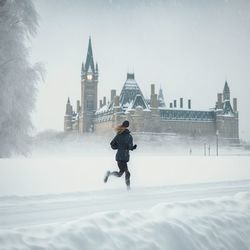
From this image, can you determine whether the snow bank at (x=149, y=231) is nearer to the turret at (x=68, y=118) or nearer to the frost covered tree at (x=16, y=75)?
the frost covered tree at (x=16, y=75)

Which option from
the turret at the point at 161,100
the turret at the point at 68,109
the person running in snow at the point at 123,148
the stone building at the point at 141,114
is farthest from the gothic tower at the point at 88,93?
the person running in snow at the point at 123,148

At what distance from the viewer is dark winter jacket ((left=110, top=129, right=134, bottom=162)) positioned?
25.7 feet

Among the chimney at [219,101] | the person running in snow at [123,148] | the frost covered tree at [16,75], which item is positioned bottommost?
the person running in snow at [123,148]

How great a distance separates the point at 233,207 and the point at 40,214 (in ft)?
9.20

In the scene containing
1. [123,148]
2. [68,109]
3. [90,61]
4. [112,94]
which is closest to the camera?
[123,148]

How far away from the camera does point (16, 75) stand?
1575cm

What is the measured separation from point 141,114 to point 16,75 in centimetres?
5968

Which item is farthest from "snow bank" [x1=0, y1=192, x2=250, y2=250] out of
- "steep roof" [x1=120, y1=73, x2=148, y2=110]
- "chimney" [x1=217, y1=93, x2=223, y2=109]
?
"chimney" [x1=217, y1=93, x2=223, y2=109]

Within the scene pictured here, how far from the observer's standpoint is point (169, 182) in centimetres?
923

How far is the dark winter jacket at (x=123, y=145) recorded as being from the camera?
7840 millimetres

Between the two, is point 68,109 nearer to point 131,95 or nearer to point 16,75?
point 131,95

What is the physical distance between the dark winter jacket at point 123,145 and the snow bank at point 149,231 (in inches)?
112

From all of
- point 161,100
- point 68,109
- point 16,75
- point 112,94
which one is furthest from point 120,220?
point 161,100

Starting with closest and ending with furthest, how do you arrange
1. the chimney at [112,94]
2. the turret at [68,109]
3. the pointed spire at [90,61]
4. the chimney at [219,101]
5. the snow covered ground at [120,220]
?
the snow covered ground at [120,220], the chimney at [112,94], the chimney at [219,101], the pointed spire at [90,61], the turret at [68,109]
